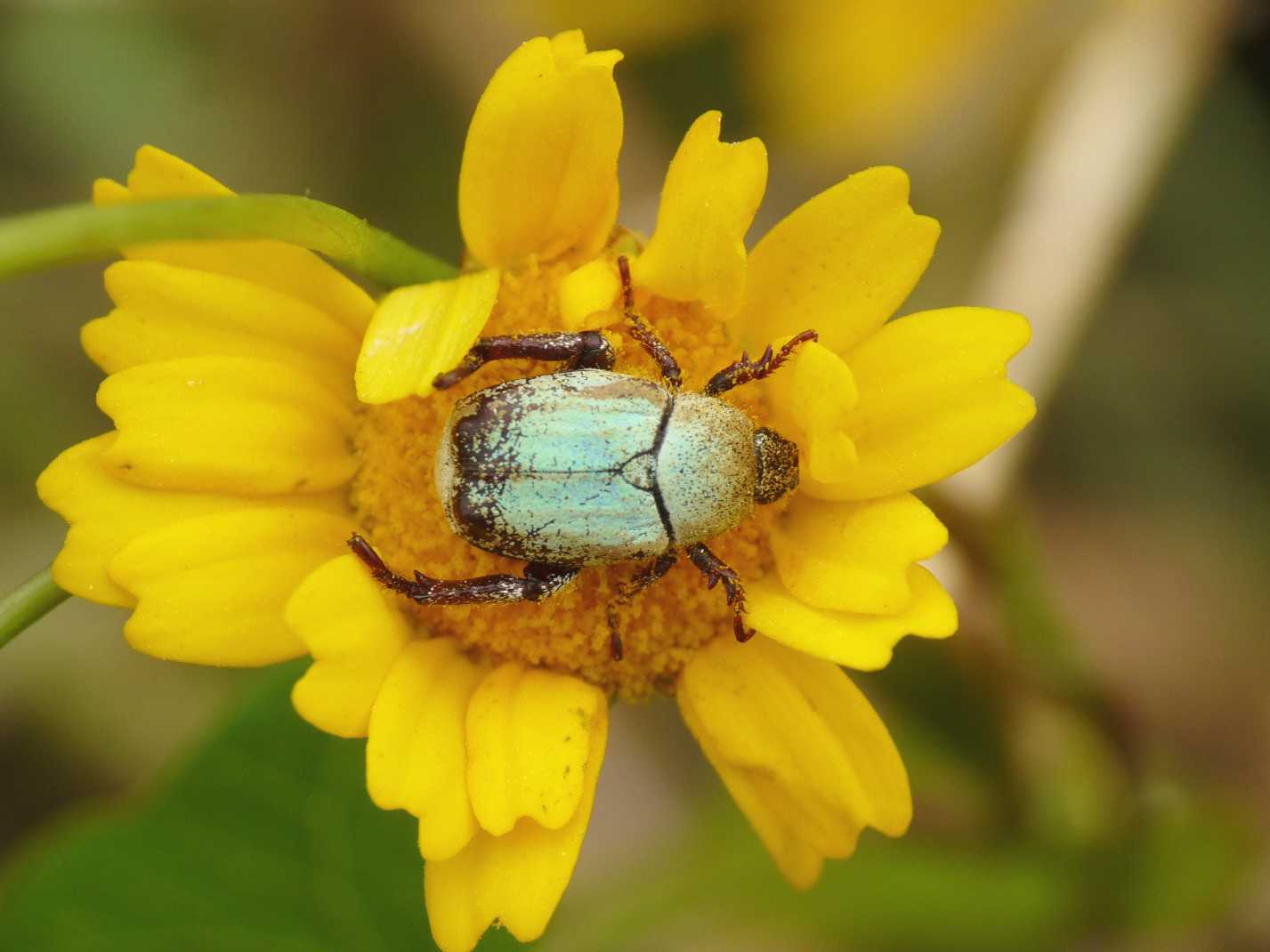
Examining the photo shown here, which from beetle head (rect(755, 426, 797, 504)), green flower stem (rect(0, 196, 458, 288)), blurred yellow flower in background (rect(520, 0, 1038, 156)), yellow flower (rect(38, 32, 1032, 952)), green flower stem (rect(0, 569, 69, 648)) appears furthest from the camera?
blurred yellow flower in background (rect(520, 0, 1038, 156))

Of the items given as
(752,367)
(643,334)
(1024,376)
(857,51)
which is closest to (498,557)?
(643,334)

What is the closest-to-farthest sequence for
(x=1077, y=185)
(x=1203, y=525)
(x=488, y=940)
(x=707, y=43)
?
(x=488, y=940)
(x=1077, y=185)
(x=1203, y=525)
(x=707, y=43)

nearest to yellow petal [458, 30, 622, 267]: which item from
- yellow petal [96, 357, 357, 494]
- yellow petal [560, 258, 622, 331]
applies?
yellow petal [560, 258, 622, 331]

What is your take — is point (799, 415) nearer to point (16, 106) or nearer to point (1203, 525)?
point (1203, 525)

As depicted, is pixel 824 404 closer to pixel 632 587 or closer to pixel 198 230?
pixel 632 587

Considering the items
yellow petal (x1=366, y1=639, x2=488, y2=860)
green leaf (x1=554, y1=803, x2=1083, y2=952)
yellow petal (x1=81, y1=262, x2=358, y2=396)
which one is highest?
yellow petal (x1=81, y1=262, x2=358, y2=396)

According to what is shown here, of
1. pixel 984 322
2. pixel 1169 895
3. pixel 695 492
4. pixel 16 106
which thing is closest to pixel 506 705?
pixel 695 492

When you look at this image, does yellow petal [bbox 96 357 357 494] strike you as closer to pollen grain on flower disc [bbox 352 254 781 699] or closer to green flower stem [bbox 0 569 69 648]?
pollen grain on flower disc [bbox 352 254 781 699]
